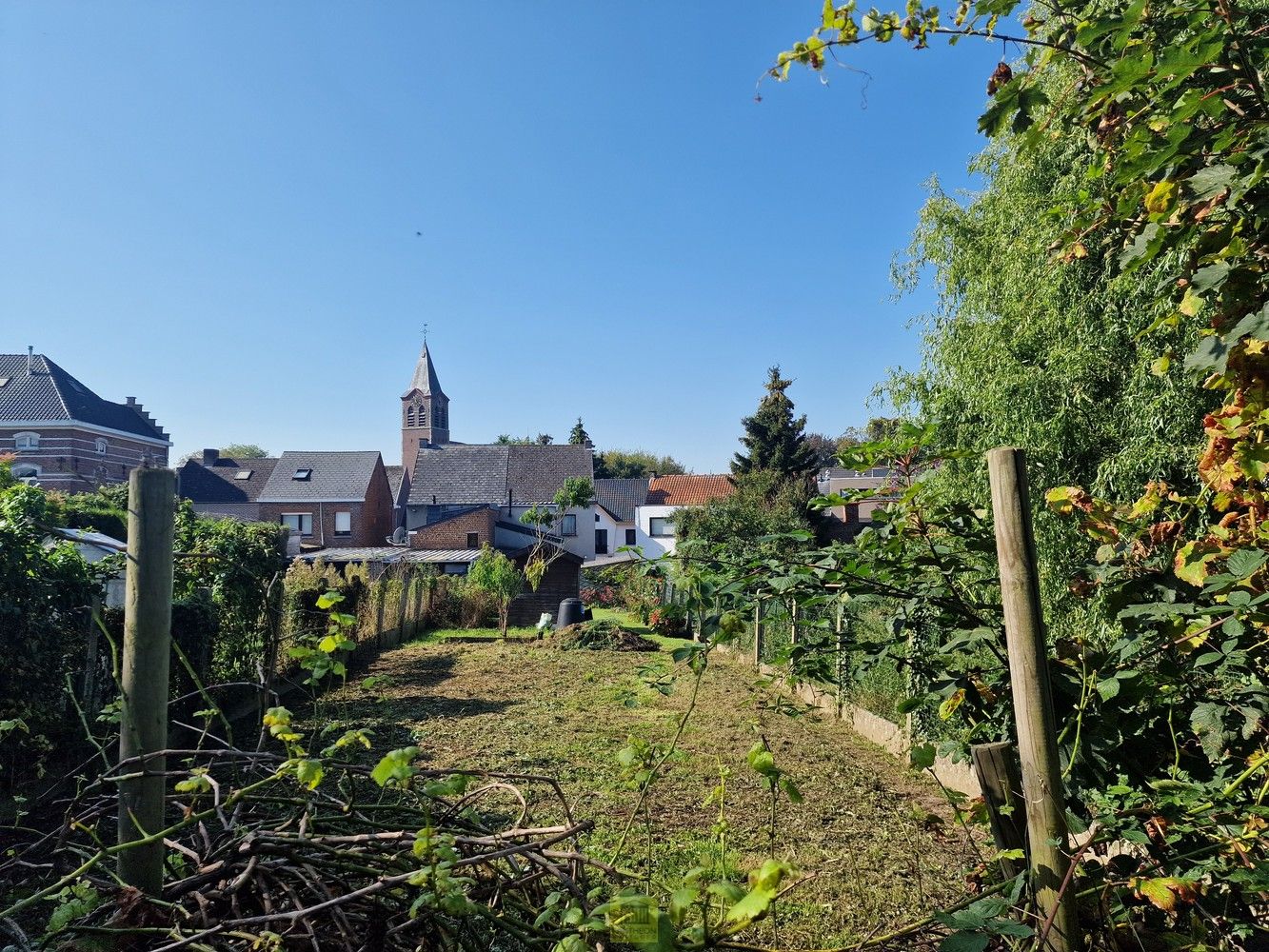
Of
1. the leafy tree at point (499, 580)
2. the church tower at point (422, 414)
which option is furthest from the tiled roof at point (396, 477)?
the leafy tree at point (499, 580)

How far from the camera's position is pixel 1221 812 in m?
1.71

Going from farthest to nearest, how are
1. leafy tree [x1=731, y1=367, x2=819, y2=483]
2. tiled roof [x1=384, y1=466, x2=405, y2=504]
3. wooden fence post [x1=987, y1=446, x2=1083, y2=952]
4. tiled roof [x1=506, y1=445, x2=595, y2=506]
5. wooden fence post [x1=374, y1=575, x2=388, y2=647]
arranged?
1. tiled roof [x1=384, y1=466, x2=405, y2=504]
2. tiled roof [x1=506, y1=445, x2=595, y2=506]
3. leafy tree [x1=731, y1=367, x2=819, y2=483]
4. wooden fence post [x1=374, y1=575, x2=388, y2=647]
5. wooden fence post [x1=987, y1=446, x2=1083, y2=952]

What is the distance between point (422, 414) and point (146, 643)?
73542 mm

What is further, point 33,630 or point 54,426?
→ point 54,426

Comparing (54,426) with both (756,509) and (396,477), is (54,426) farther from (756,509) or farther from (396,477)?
(756,509)

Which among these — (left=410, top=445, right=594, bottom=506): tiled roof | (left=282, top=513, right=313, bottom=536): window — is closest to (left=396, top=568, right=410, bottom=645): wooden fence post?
(left=410, top=445, right=594, bottom=506): tiled roof

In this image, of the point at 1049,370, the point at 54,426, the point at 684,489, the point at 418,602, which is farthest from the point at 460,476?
the point at 1049,370

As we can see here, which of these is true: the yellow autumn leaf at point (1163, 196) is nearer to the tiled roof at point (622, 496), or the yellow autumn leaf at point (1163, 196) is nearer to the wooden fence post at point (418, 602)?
the wooden fence post at point (418, 602)

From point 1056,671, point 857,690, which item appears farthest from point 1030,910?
point 857,690

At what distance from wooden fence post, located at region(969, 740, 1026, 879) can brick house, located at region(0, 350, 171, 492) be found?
42406 mm

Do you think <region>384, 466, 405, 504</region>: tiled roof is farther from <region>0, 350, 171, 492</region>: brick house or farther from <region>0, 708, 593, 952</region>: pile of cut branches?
<region>0, 708, 593, 952</region>: pile of cut branches

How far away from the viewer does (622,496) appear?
48.9 meters

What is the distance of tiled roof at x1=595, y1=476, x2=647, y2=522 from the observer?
4782 centimetres

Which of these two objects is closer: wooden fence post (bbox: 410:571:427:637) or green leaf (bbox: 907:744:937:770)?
green leaf (bbox: 907:744:937:770)
